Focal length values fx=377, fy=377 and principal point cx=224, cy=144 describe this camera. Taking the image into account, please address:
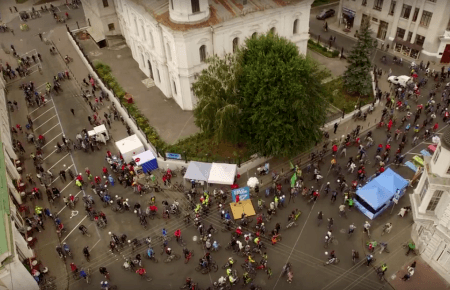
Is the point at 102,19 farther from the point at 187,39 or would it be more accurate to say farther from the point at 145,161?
the point at 145,161

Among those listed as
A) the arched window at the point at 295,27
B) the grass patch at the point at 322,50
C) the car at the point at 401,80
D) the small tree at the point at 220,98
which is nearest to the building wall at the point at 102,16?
the arched window at the point at 295,27

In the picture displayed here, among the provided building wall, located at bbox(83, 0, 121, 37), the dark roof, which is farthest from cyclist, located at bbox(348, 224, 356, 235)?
building wall, located at bbox(83, 0, 121, 37)

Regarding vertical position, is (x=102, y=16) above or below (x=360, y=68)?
above

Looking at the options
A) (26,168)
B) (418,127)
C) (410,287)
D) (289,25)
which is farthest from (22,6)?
(410,287)

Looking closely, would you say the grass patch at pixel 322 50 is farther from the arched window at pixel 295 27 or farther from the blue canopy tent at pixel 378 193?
the blue canopy tent at pixel 378 193

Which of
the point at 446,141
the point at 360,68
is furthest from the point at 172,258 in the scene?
the point at 360,68

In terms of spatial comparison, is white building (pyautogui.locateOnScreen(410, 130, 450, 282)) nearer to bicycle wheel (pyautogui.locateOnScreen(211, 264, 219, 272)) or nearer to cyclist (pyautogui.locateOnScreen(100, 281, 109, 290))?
bicycle wheel (pyautogui.locateOnScreen(211, 264, 219, 272))
